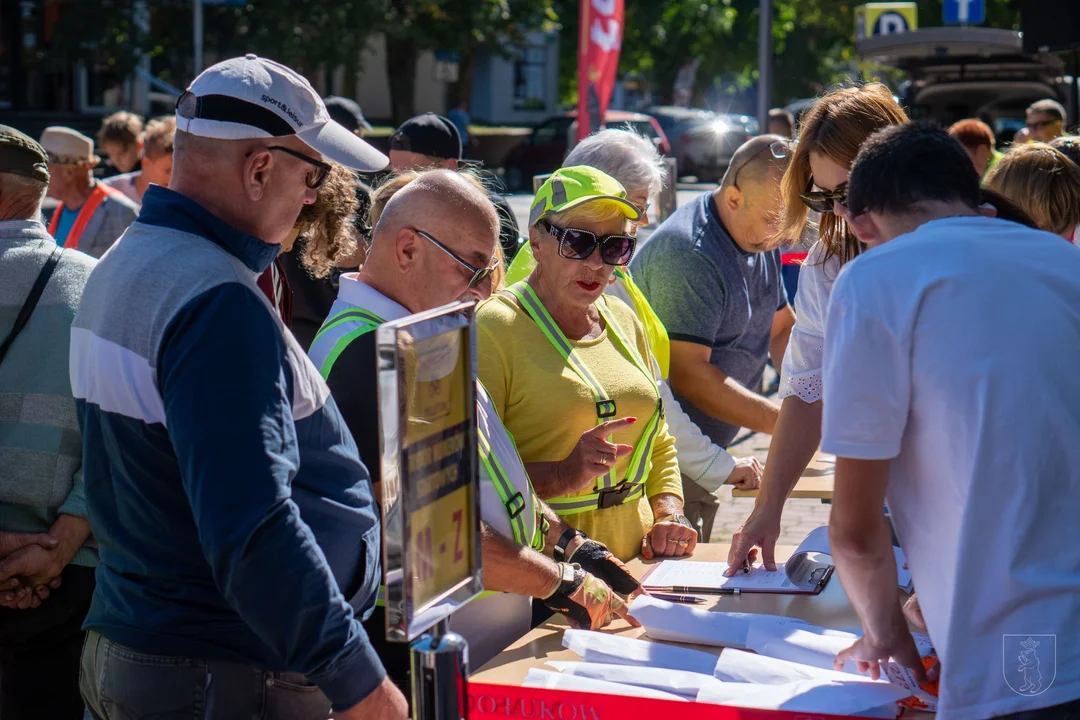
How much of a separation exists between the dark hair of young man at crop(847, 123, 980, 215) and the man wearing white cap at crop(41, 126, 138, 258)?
4820 millimetres

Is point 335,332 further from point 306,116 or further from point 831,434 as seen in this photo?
point 831,434

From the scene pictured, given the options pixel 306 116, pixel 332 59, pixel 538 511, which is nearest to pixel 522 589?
pixel 538 511

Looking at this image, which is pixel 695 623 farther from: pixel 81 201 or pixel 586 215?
pixel 81 201

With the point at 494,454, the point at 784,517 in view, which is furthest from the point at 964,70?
the point at 494,454

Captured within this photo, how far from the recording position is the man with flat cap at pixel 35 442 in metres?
2.90

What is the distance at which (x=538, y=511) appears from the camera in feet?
8.89

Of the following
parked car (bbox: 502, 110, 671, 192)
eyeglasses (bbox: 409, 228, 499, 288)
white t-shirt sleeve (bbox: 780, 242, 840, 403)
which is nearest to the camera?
eyeglasses (bbox: 409, 228, 499, 288)

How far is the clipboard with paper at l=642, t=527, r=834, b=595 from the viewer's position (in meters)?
2.79

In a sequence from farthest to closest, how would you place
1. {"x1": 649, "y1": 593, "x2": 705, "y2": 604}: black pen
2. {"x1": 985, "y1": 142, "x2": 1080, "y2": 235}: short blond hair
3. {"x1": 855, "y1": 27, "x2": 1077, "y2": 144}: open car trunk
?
{"x1": 855, "y1": 27, "x2": 1077, "y2": 144}: open car trunk, {"x1": 985, "y1": 142, "x2": 1080, "y2": 235}: short blond hair, {"x1": 649, "y1": 593, "x2": 705, "y2": 604}: black pen

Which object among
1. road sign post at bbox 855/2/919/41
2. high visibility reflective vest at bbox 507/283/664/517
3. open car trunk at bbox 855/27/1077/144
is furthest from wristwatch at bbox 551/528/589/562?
road sign post at bbox 855/2/919/41

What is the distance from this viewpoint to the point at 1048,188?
3.46 meters

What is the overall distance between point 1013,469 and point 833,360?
29 centimetres

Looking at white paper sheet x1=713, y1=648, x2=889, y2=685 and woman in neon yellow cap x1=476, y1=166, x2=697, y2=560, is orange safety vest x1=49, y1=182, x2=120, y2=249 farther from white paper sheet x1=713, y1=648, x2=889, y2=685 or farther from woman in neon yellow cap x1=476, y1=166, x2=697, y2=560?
white paper sheet x1=713, y1=648, x2=889, y2=685

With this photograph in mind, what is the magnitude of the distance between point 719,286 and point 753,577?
1.35 metres
